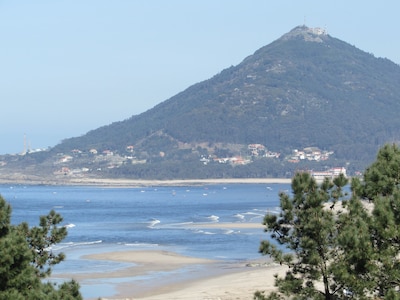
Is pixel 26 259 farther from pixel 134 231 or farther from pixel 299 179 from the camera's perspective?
pixel 134 231

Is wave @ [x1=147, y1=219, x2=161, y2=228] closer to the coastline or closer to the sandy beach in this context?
the coastline

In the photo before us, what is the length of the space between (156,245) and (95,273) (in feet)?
60.3

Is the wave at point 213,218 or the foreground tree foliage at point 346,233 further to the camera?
the wave at point 213,218

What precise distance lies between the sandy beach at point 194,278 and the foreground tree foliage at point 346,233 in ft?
56.1

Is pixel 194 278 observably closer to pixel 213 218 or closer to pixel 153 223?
pixel 153 223

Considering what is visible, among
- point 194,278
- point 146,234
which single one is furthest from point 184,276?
point 146,234

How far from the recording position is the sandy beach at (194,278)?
4025 centimetres

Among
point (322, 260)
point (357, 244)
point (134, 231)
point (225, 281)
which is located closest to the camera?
point (357, 244)

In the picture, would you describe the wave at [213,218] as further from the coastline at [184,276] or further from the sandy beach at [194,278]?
the sandy beach at [194,278]

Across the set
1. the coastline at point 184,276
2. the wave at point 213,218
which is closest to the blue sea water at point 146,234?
the wave at point 213,218

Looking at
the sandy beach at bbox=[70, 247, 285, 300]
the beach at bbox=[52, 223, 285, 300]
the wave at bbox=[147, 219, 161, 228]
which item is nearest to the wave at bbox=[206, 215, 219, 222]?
the wave at bbox=[147, 219, 161, 228]

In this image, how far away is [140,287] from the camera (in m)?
44.8

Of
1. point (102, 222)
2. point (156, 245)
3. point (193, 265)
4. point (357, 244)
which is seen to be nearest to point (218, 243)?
point (156, 245)

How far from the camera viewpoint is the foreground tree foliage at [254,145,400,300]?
18016 mm
